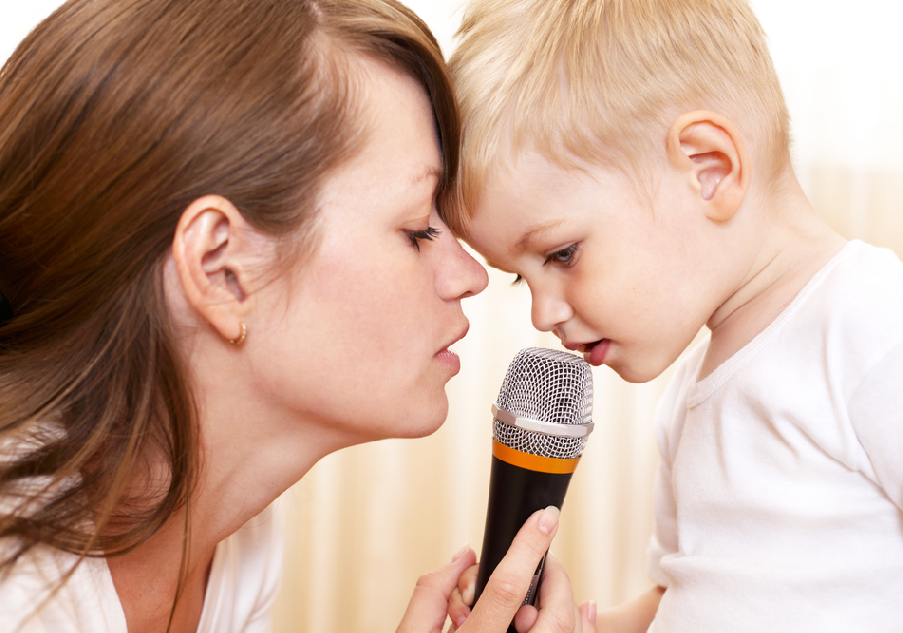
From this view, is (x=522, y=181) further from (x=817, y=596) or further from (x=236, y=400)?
(x=817, y=596)

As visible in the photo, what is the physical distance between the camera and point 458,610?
1.08 meters

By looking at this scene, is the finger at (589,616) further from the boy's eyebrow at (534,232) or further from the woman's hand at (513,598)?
the boy's eyebrow at (534,232)

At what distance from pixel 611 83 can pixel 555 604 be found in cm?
71

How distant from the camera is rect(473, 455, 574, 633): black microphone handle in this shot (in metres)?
0.95

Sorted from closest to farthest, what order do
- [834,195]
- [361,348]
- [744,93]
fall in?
1. [361,348]
2. [744,93]
3. [834,195]

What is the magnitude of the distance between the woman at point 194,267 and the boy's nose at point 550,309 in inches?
6.2

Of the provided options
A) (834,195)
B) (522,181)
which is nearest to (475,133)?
(522,181)

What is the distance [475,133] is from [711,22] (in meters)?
0.36

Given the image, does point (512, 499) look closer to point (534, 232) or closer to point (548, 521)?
point (548, 521)

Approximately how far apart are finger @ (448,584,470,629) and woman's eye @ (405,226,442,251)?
53cm

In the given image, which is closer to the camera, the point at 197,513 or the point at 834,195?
the point at 197,513

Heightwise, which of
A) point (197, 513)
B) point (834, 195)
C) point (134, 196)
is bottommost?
point (834, 195)

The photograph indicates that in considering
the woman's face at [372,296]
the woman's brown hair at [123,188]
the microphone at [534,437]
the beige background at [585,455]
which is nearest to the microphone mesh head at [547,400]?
the microphone at [534,437]

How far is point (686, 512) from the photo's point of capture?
109 cm
